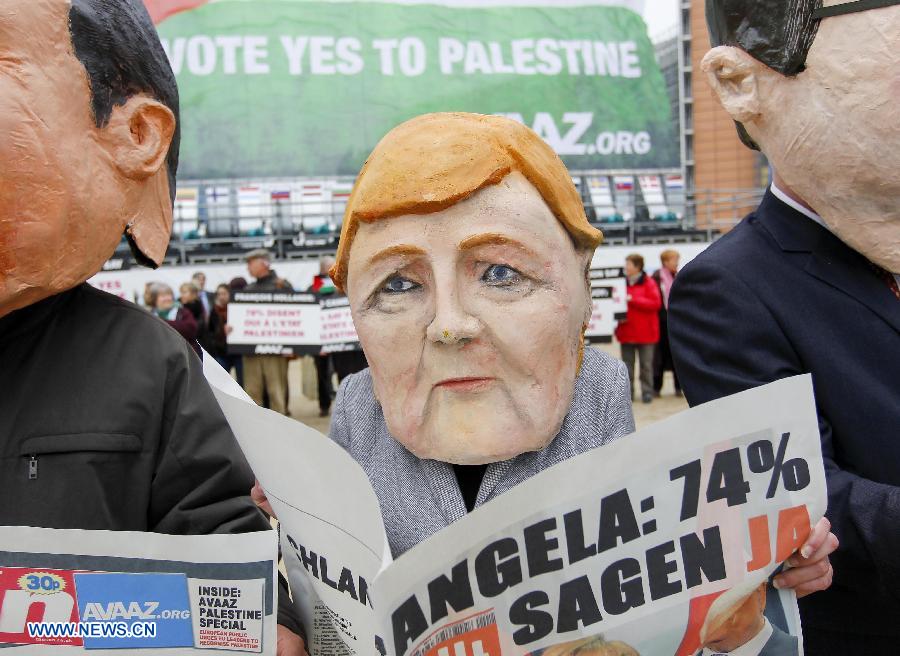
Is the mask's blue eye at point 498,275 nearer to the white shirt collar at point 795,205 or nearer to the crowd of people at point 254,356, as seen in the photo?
the white shirt collar at point 795,205

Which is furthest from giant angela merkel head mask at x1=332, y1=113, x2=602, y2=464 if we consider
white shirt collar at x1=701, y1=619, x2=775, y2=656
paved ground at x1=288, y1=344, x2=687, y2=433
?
paved ground at x1=288, y1=344, x2=687, y2=433

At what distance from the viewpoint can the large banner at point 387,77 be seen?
16.0m

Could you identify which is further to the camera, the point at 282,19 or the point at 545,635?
the point at 282,19

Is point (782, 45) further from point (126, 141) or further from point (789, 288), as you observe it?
point (126, 141)

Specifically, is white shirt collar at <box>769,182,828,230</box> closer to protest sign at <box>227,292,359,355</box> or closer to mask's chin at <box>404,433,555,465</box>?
mask's chin at <box>404,433,555,465</box>

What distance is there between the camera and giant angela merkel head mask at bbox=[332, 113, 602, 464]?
4.81ft

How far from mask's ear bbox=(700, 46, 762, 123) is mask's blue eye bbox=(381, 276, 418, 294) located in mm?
813

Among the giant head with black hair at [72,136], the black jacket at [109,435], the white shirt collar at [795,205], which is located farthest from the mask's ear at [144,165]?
the white shirt collar at [795,205]

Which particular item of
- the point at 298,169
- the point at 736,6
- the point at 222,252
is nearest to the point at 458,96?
the point at 298,169

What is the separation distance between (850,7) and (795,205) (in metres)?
0.40

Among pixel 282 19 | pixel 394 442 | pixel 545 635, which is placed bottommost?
pixel 545 635

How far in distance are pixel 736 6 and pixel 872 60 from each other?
297 millimetres

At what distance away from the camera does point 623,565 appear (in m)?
1.23

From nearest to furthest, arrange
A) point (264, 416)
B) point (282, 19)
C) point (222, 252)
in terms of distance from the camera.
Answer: point (264, 416), point (222, 252), point (282, 19)
